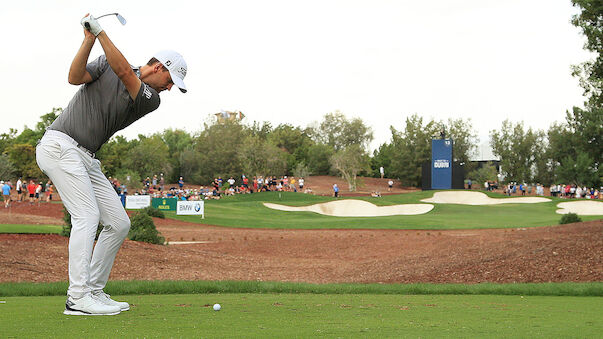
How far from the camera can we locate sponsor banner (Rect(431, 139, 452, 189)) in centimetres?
5878

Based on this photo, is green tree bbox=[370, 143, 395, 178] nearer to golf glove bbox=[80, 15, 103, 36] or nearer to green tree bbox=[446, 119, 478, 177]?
green tree bbox=[446, 119, 478, 177]

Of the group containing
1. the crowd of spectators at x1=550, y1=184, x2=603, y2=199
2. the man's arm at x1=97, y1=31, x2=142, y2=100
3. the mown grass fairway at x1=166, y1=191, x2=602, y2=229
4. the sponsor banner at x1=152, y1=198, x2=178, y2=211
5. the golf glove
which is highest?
the golf glove

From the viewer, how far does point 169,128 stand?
360 ft

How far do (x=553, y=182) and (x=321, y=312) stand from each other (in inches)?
3419

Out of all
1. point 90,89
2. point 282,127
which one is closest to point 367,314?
point 90,89

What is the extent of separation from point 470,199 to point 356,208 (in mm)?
14578

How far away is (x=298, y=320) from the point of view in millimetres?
5176

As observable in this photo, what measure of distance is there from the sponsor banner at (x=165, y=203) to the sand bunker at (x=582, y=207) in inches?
1048

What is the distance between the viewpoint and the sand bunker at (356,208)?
4469cm

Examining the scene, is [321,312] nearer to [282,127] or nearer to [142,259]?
[142,259]

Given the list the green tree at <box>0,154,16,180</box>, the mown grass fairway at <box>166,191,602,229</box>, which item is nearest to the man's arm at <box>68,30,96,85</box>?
the mown grass fairway at <box>166,191,602,229</box>

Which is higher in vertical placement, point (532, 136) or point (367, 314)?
point (532, 136)

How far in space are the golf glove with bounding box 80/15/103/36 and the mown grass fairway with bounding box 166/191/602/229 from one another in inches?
1085

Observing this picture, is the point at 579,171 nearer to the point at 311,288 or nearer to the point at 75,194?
the point at 311,288
